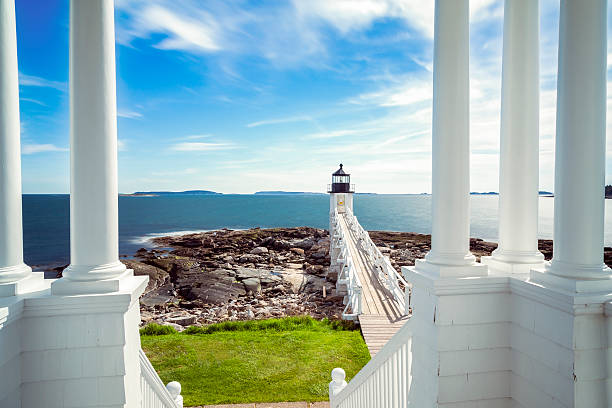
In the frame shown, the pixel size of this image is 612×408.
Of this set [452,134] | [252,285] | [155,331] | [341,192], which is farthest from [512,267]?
[341,192]

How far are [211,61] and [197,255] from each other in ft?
62.7

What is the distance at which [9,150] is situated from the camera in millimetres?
2637

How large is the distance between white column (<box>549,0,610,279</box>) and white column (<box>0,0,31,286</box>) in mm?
4328

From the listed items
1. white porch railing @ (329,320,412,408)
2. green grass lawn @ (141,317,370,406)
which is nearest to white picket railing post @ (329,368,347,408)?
white porch railing @ (329,320,412,408)

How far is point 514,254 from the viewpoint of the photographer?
10.0ft

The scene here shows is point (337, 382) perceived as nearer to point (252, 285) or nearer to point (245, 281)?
point (252, 285)

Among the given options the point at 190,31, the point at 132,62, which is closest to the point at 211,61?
the point at 132,62

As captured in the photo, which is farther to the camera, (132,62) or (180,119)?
(180,119)

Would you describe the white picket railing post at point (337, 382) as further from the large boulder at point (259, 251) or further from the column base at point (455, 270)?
the large boulder at point (259, 251)

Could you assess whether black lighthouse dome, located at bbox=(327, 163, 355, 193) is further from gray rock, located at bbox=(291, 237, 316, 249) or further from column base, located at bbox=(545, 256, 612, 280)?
column base, located at bbox=(545, 256, 612, 280)

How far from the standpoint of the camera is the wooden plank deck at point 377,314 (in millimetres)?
7960

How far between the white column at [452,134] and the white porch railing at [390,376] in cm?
84

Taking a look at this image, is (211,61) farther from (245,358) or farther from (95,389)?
(95,389)

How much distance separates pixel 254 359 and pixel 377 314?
393 centimetres
